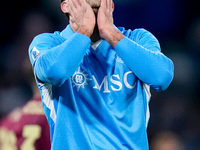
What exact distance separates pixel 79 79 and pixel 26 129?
4.74 ft

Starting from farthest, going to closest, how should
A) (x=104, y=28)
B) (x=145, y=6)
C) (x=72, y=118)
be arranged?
(x=145, y=6) → (x=104, y=28) → (x=72, y=118)

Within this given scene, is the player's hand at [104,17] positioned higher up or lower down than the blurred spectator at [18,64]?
higher up

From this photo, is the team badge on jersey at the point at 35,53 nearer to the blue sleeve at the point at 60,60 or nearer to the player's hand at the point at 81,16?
the blue sleeve at the point at 60,60

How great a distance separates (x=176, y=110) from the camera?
8.46 ft

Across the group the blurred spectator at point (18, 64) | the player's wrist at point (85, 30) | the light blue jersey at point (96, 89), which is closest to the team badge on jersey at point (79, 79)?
the light blue jersey at point (96, 89)

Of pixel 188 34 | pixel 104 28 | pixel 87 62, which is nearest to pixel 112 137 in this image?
pixel 87 62

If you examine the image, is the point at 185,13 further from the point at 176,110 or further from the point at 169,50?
the point at 176,110

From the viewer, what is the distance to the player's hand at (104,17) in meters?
1.22

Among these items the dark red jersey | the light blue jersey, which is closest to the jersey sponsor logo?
the light blue jersey

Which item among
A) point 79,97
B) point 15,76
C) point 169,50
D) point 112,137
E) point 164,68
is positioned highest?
point 164,68

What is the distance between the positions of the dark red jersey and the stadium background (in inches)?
3.2

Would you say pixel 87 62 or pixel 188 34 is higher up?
pixel 87 62

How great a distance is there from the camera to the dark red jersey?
2432 mm

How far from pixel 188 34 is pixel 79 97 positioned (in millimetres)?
1713
